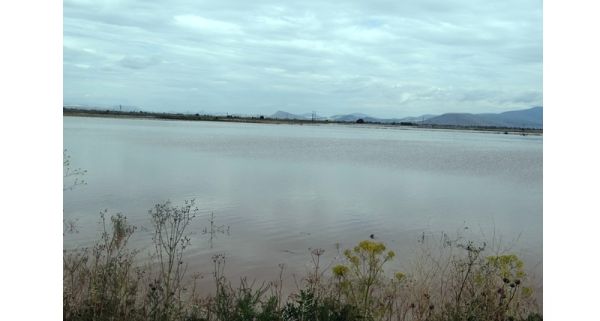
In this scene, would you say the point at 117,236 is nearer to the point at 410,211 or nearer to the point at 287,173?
the point at 410,211

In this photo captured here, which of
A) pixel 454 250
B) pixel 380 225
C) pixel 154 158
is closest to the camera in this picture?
pixel 454 250

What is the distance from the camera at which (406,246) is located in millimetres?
6715

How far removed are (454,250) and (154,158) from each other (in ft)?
Result: 34.4

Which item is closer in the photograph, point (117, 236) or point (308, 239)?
point (117, 236)

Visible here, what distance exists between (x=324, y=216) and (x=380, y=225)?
0.89m

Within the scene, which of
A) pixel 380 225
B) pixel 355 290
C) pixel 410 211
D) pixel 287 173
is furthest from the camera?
pixel 287 173

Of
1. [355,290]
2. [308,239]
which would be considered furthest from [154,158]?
[355,290]
